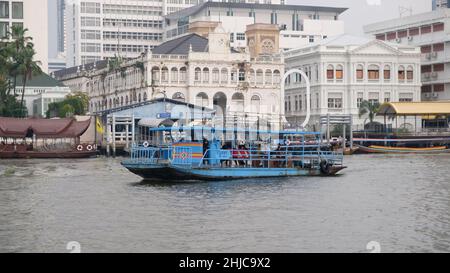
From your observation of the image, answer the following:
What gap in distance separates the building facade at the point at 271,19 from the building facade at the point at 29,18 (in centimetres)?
3044

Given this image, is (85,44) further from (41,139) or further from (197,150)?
(197,150)

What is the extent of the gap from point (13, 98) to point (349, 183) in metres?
62.8

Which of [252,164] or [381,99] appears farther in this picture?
[381,99]

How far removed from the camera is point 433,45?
415ft

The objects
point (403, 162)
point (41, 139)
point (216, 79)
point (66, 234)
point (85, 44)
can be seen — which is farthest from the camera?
point (85, 44)

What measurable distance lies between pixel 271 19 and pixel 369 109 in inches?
1955

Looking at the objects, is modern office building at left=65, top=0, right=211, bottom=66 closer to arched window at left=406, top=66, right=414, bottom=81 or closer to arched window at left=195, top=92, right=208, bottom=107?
arched window at left=195, top=92, right=208, bottom=107

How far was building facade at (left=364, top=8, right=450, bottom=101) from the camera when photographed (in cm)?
12444

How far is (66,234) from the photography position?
32500 millimetres

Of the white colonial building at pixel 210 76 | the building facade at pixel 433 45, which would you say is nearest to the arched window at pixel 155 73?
the white colonial building at pixel 210 76

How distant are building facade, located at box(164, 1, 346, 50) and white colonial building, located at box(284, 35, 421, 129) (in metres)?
31.1

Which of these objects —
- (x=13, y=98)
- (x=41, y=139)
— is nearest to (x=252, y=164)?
(x=41, y=139)

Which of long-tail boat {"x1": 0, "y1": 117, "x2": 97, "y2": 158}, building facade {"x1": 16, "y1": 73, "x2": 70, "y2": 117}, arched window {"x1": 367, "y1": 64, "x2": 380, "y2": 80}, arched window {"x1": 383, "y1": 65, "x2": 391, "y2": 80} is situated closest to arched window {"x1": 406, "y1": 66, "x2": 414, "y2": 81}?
arched window {"x1": 383, "y1": 65, "x2": 391, "y2": 80}

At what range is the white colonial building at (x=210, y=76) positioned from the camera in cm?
11569
